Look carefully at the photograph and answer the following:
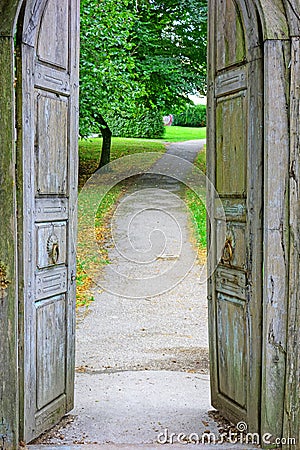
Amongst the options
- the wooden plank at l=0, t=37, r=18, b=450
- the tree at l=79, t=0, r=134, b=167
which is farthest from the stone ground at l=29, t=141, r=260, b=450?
the tree at l=79, t=0, r=134, b=167

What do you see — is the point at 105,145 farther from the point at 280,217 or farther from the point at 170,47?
the point at 280,217

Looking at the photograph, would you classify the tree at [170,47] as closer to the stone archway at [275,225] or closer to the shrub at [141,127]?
the shrub at [141,127]

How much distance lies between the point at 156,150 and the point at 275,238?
70.9 ft

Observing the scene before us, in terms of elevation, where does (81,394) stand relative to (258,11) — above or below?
below

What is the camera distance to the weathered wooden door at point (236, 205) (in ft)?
13.5

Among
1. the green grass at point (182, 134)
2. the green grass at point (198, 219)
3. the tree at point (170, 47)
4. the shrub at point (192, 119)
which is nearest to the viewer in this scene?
the green grass at point (198, 219)

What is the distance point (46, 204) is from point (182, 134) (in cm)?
3106

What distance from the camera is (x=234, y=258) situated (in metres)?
4.48

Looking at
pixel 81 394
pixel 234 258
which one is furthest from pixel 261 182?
pixel 81 394

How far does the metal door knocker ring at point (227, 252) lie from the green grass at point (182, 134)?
88.3 ft

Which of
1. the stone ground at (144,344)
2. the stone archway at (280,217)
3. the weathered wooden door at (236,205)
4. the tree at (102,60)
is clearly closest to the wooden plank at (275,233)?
the stone archway at (280,217)

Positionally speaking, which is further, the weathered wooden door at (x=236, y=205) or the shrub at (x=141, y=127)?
the shrub at (x=141, y=127)

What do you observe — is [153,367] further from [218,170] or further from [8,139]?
[8,139]

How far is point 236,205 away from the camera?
4.48 m
